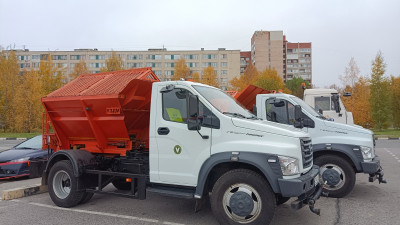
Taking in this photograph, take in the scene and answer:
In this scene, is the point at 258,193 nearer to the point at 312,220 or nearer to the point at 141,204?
the point at 312,220

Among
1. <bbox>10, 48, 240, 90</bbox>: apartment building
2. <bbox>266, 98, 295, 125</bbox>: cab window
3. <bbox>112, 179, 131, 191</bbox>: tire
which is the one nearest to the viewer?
<bbox>112, 179, 131, 191</bbox>: tire

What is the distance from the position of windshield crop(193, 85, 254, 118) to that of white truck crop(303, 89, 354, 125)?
16.3ft

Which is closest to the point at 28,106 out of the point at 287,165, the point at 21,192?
the point at 21,192

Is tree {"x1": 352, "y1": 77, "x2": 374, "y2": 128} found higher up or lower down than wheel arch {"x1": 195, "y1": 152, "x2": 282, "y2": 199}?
higher up

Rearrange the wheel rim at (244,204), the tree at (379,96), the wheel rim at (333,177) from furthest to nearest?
1. the tree at (379,96)
2. the wheel rim at (333,177)
3. the wheel rim at (244,204)

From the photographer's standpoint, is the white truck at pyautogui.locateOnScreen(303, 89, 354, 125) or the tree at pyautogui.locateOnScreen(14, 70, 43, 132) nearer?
the white truck at pyautogui.locateOnScreen(303, 89, 354, 125)

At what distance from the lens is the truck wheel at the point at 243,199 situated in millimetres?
4531

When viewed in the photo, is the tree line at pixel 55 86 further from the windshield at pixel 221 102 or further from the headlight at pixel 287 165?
the headlight at pixel 287 165

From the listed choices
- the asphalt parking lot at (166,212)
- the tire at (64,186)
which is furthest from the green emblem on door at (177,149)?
the tire at (64,186)

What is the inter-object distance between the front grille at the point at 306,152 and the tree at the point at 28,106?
117 ft

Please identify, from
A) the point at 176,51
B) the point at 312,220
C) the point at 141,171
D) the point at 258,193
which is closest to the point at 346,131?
the point at 312,220

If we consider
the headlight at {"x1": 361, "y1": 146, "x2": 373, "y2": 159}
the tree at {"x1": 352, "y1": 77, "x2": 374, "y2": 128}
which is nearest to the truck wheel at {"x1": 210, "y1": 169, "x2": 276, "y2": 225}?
the headlight at {"x1": 361, "y1": 146, "x2": 373, "y2": 159}

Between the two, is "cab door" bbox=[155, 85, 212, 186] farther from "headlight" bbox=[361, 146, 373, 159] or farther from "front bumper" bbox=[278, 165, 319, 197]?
"headlight" bbox=[361, 146, 373, 159]

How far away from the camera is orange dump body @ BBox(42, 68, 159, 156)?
19.6 feet
